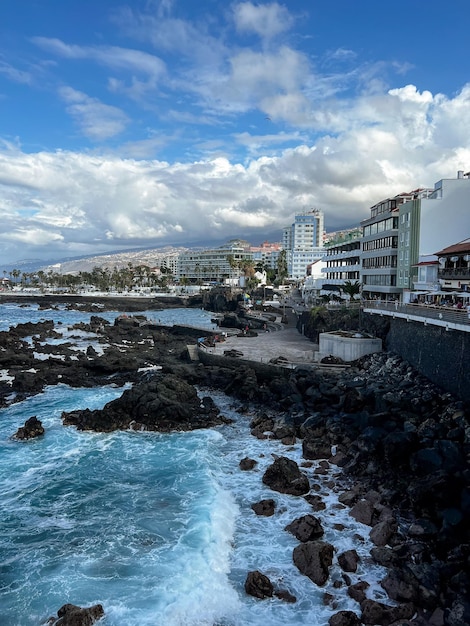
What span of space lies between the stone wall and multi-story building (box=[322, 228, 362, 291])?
29.4 m

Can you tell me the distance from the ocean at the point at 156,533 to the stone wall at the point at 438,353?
29.5 ft

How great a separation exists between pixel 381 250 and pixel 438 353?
27404 millimetres

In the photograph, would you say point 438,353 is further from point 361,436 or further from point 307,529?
point 307,529

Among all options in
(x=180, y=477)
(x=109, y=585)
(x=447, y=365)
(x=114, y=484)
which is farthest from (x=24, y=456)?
(x=447, y=365)

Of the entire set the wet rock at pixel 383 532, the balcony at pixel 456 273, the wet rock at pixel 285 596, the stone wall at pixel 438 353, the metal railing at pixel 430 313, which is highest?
the balcony at pixel 456 273

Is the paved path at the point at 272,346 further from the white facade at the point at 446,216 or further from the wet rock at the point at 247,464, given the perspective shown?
the white facade at the point at 446,216

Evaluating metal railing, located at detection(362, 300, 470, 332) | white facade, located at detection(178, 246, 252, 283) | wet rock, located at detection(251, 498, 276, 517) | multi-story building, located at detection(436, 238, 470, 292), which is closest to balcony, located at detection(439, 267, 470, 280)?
multi-story building, located at detection(436, 238, 470, 292)

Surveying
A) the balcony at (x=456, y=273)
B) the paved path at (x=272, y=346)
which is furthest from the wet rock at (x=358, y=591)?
the balcony at (x=456, y=273)

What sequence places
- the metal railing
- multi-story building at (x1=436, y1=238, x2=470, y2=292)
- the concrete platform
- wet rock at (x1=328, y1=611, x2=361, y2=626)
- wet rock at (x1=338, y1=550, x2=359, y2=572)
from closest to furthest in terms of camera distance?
wet rock at (x1=328, y1=611, x2=361, y2=626), wet rock at (x1=338, y1=550, x2=359, y2=572), the metal railing, multi-story building at (x1=436, y1=238, x2=470, y2=292), the concrete platform

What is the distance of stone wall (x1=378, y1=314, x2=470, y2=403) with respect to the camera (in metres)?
22.6

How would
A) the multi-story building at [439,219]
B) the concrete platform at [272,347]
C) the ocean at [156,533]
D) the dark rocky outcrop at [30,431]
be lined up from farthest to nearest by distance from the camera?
the multi-story building at [439,219] → the concrete platform at [272,347] → the dark rocky outcrop at [30,431] → the ocean at [156,533]

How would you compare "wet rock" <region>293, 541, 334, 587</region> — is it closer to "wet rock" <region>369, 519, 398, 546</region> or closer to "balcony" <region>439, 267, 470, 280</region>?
"wet rock" <region>369, 519, 398, 546</region>

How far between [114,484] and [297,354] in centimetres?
2173

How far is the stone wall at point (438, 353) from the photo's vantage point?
22.6m
